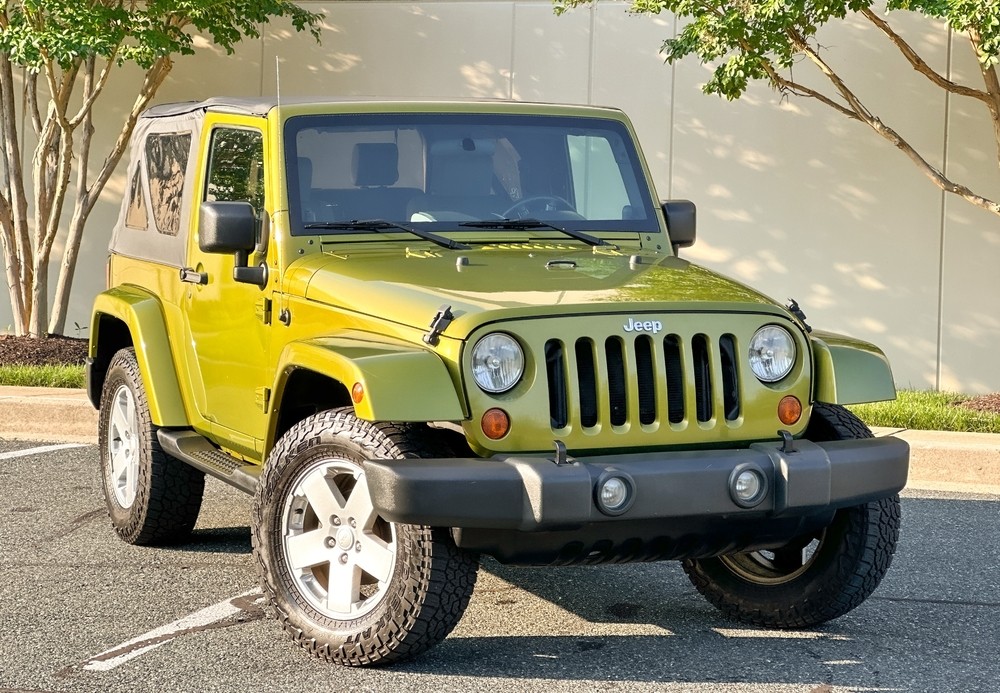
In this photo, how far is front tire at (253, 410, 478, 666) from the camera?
→ 4.50 meters

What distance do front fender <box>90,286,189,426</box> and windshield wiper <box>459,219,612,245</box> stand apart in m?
1.55

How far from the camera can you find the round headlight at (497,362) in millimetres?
4516

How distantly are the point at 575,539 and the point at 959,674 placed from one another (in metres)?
1.41

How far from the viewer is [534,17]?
13656mm

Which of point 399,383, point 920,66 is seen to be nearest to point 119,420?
point 399,383

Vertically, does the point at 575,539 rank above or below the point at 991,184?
below

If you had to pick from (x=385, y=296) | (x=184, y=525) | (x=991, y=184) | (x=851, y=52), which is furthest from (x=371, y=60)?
(x=385, y=296)

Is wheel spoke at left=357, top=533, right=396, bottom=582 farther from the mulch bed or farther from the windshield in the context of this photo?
the mulch bed

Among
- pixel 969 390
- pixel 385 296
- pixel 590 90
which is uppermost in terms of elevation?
pixel 590 90

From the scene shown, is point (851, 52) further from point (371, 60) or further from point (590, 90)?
point (371, 60)

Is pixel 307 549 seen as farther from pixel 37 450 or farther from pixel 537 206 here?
pixel 37 450

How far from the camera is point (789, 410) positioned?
4898mm

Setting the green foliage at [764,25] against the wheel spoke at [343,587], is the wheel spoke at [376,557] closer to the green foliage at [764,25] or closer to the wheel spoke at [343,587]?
the wheel spoke at [343,587]

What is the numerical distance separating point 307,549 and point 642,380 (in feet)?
4.04
